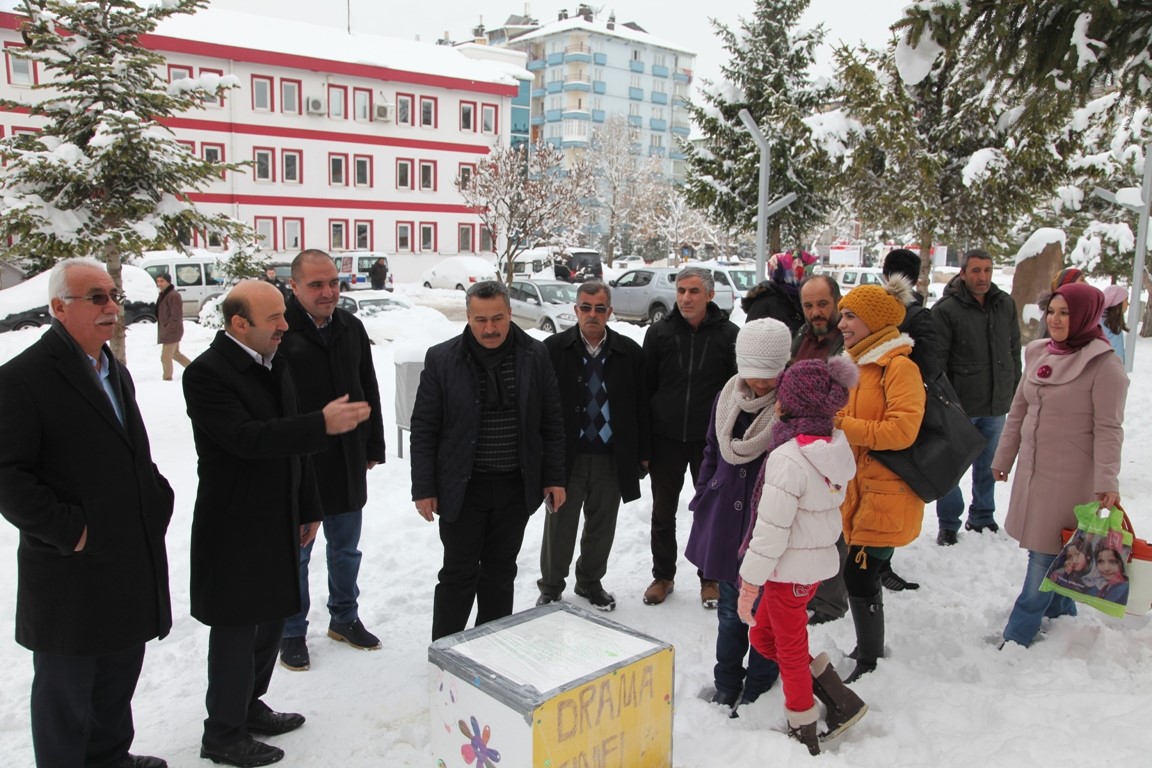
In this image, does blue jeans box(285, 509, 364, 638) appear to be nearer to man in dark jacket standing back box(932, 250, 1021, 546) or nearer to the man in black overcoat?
the man in black overcoat

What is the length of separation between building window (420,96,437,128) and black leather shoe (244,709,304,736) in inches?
1691

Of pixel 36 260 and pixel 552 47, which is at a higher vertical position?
pixel 552 47

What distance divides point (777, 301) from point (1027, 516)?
6.20ft

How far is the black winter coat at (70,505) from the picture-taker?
8.89 feet

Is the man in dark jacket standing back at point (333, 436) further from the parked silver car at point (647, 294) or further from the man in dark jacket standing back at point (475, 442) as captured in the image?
the parked silver car at point (647, 294)

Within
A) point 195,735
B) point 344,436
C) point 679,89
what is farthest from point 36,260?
point 679,89

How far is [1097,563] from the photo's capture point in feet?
12.9

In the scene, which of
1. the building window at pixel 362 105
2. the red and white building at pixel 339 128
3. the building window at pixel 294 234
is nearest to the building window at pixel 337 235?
A: the red and white building at pixel 339 128

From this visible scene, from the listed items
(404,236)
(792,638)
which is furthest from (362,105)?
(792,638)

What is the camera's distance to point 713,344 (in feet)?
16.2

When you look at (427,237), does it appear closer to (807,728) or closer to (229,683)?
(229,683)

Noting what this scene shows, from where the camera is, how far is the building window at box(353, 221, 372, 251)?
139 feet

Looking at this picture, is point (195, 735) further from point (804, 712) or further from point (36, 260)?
point (36, 260)

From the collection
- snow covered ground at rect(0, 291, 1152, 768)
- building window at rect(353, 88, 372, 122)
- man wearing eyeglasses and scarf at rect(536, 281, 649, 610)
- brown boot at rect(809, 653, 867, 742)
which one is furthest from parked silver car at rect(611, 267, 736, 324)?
building window at rect(353, 88, 372, 122)
